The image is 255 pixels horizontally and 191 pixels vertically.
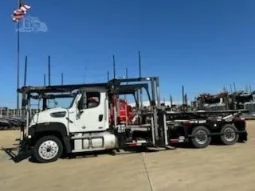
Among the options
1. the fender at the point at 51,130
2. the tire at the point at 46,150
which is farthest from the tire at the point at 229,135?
the tire at the point at 46,150

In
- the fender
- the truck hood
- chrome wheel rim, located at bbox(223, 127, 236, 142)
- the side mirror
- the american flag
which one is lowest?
chrome wheel rim, located at bbox(223, 127, 236, 142)

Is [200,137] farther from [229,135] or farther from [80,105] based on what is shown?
A: [80,105]

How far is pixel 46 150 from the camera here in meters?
14.2

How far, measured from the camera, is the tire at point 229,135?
1706 centimetres

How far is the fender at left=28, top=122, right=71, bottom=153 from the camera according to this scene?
570 inches

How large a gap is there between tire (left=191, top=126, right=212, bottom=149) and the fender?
5.09 m

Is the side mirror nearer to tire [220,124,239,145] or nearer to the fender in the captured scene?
the fender

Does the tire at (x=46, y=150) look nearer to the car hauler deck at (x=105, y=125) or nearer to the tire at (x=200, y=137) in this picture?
the car hauler deck at (x=105, y=125)

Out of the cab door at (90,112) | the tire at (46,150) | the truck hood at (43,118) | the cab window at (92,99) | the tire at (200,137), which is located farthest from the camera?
the tire at (200,137)

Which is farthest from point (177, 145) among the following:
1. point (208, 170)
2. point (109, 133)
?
point (208, 170)

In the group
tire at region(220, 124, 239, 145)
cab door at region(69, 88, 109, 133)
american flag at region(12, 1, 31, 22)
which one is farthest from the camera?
american flag at region(12, 1, 31, 22)

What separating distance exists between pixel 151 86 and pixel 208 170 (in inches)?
237

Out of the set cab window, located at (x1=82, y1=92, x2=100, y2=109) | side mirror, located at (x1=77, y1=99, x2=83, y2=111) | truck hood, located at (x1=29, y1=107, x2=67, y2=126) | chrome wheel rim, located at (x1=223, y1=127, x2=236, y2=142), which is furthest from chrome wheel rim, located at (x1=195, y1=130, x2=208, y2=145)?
truck hood, located at (x1=29, y1=107, x2=67, y2=126)

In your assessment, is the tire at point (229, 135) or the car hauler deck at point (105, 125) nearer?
the car hauler deck at point (105, 125)
